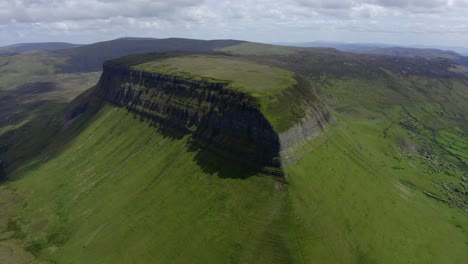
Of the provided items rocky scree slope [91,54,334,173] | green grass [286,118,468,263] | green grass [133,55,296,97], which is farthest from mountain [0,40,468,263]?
green grass [133,55,296,97]

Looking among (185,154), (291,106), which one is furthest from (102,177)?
(291,106)

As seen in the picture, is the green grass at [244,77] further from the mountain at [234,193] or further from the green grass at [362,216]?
the green grass at [362,216]

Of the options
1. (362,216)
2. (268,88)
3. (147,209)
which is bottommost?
(147,209)

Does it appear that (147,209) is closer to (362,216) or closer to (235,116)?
(235,116)

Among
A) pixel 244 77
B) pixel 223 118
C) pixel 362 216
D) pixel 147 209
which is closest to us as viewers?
pixel 362 216

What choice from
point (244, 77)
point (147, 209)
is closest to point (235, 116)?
point (244, 77)

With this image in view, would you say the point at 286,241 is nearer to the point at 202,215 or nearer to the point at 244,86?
the point at 202,215
